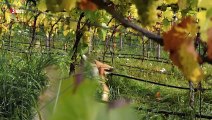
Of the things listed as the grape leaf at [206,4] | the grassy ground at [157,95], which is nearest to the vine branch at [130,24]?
the grape leaf at [206,4]

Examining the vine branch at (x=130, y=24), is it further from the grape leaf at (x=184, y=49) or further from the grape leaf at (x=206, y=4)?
the grape leaf at (x=206, y=4)

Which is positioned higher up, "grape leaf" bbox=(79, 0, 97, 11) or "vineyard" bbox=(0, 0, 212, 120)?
"grape leaf" bbox=(79, 0, 97, 11)

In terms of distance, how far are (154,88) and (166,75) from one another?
166cm

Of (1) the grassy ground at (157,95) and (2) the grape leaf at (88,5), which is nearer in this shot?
(2) the grape leaf at (88,5)

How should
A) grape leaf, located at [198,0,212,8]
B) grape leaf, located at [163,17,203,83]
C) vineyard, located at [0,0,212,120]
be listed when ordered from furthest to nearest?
grape leaf, located at [198,0,212,8] < grape leaf, located at [163,17,203,83] < vineyard, located at [0,0,212,120]

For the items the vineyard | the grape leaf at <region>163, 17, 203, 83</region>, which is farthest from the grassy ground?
the grape leaf at <region>163, 17, 203, 83</region>

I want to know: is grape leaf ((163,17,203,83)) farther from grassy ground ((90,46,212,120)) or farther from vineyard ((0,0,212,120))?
grassy ground ((90,46,212,120))

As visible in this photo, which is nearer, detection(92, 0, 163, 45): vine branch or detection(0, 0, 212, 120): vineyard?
detection(0, 0, 212, 120): vineyard

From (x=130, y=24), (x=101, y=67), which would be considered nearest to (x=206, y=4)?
(x=130, y=24)

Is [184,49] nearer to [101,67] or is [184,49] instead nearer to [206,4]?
[206,4]

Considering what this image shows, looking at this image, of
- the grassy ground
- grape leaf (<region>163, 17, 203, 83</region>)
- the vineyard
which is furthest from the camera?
the grassy ground

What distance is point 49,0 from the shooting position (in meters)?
0.77

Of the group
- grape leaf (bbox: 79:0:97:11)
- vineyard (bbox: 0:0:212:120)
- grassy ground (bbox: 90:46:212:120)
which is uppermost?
grape leaf (bbox: 79:0:97:11)

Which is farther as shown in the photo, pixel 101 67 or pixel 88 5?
pixel 101 67
